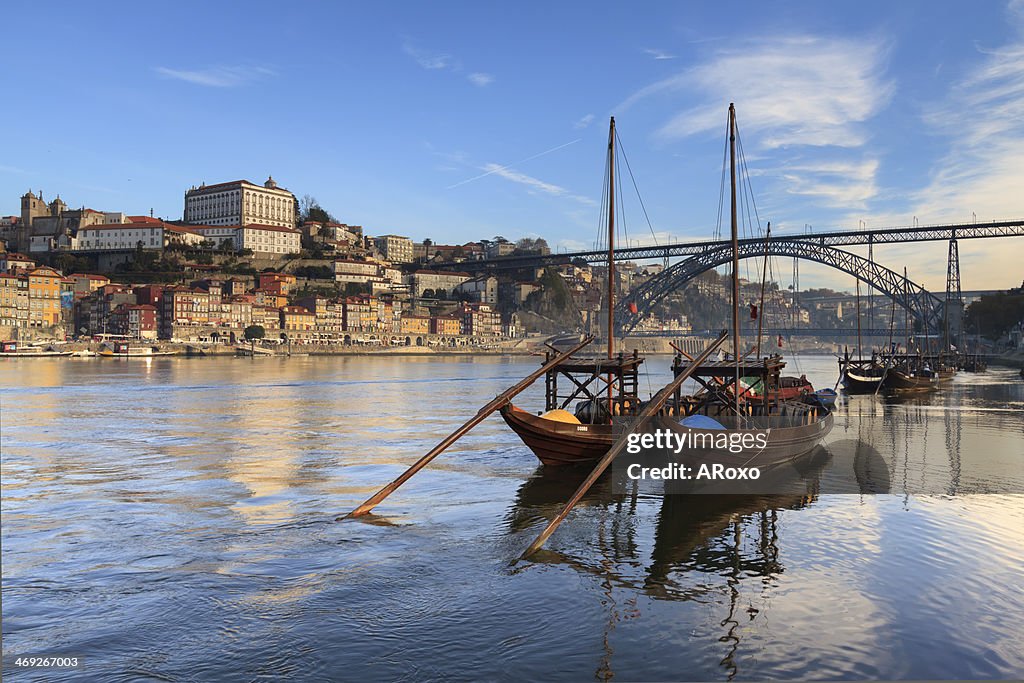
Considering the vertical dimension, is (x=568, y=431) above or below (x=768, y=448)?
above

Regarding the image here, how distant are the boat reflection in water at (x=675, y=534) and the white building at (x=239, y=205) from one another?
137 m

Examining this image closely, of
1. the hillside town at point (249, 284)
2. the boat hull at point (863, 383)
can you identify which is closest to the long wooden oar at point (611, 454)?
the boat hull at point (863, 383)

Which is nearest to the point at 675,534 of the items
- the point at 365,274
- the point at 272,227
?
the point at 365,274

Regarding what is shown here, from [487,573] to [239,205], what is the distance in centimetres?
14457

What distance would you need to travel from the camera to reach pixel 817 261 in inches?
3531

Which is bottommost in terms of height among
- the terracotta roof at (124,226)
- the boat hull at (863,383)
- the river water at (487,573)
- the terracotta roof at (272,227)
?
the river water at (487,573)

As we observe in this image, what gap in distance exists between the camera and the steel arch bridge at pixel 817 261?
3334 inches

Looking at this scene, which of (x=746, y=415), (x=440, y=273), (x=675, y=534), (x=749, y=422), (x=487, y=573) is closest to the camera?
(x=487, y=573)

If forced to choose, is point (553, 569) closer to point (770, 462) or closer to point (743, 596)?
point (743, 596)

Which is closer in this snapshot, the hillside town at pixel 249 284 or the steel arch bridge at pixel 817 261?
the steel arch bridge at pixel 817 261

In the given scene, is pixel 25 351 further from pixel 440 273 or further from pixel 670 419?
pixel 670 419

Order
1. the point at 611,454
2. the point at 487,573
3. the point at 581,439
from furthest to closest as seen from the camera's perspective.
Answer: the point at 581,439 < the point at 611,454 < the point at 487,573

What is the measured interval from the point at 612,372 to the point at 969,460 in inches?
380

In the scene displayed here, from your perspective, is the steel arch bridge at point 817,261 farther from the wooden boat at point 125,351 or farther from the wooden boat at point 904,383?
the wooden boat at point 125,351
